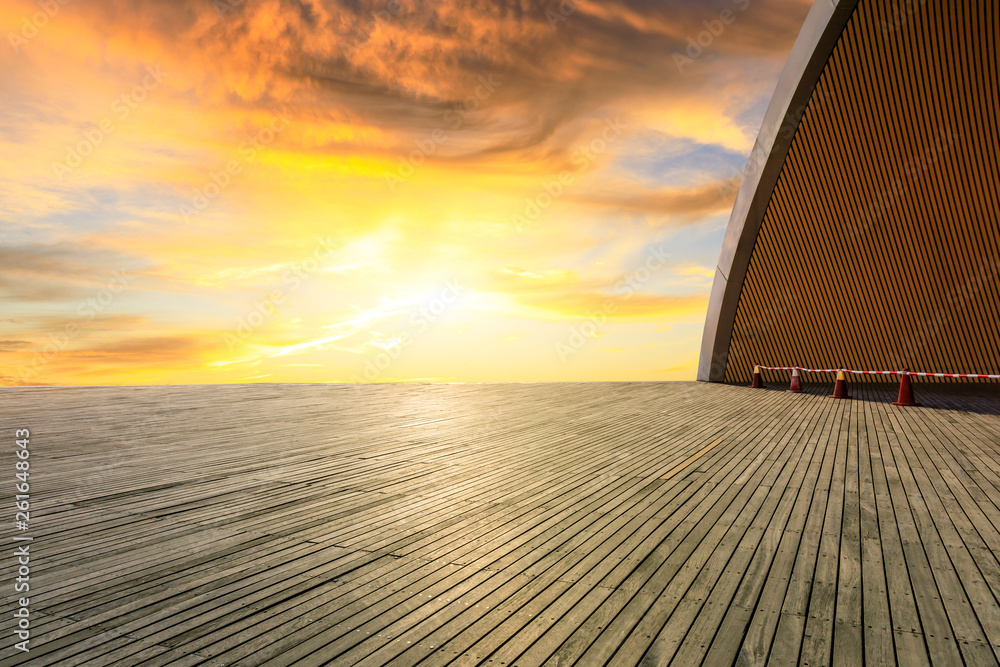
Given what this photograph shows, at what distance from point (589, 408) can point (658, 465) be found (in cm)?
566

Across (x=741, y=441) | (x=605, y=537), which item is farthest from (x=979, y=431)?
(x=605, y=537)

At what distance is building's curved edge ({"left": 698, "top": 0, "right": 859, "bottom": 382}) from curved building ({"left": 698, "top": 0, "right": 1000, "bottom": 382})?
48 mm

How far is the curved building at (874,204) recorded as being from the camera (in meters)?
14.8

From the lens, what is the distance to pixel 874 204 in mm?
17062

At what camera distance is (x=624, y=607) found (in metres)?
3.20

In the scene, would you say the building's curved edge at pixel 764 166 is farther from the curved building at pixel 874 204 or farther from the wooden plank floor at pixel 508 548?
the wooden plank floor at pixel 508 548

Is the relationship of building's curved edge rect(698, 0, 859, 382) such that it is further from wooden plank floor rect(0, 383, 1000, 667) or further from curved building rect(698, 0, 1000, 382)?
wooden plank floor rect(0, 383, 1000, 667)

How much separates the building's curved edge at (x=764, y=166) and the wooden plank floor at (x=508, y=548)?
35.1 ft

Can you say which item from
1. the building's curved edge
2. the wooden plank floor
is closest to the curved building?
the building's curved edge

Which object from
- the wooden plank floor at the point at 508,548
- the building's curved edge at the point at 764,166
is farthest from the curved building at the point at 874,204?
the wooden plank floor at the point at 508,548

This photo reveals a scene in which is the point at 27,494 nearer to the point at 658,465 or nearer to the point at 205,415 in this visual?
the point at 205,415

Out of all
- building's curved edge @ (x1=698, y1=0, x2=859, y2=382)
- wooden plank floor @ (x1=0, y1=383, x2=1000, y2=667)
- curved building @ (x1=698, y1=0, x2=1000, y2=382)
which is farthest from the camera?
building's curved edge @ (x1=698, y1=0, x2=859, y2=382)

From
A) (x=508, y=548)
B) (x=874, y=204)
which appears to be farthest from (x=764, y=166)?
(x=508, y=548)

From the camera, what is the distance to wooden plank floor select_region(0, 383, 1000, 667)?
288cm
